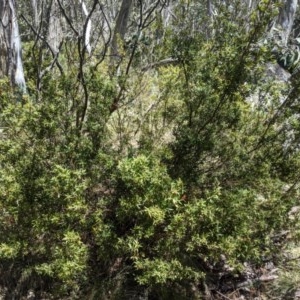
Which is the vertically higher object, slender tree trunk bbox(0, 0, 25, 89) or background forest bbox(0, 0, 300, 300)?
slender tree trunk bbox(0, 0, 25, 89)

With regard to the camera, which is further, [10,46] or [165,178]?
[10,46]

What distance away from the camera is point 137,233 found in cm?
263

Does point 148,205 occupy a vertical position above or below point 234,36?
below

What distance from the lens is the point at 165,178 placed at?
2.61m

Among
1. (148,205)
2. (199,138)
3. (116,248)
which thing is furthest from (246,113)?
(116,248)

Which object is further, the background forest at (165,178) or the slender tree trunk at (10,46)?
the slender tree trunk at (10,46)

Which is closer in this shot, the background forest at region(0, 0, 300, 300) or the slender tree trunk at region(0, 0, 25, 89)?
the background forest at region(0, 0, 300, 300)

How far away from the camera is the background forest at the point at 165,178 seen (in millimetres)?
2605

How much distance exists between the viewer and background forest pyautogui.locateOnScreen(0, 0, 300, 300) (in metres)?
2.61

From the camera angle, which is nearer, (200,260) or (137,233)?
(137,233)

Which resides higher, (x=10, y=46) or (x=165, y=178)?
(x=10, y=46)

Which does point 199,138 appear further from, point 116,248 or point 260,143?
point 116,248

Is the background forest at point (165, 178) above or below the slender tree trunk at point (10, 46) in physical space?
below

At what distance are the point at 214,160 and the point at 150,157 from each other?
76 centimetres
